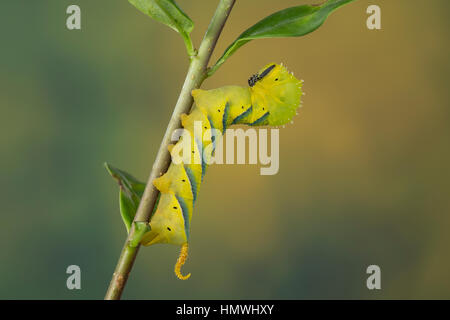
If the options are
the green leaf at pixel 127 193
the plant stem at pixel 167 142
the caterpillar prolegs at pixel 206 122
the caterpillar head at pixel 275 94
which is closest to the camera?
the plant stem at pixel 167 142

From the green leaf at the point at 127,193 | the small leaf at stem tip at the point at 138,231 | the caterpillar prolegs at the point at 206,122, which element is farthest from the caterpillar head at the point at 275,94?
the small leaf at stem tip at the point at 138,231

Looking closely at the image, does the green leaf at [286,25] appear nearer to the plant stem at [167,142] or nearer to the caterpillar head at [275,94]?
the plant stem at [167,142]

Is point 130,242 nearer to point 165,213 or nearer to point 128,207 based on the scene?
point 128,207

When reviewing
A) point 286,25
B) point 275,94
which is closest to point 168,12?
point 286,25

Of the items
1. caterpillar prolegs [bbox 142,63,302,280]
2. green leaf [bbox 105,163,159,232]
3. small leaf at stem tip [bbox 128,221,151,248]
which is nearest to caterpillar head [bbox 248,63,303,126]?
caterpillar prolegs [bbox 142,63,302,280]

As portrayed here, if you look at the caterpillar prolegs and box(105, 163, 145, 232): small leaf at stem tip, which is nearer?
Result: box(105, 163, 145, 232): small leaf at stem tip

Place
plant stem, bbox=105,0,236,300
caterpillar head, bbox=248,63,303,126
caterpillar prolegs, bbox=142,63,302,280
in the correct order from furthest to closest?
caterpillar head, bbox=248,63,303,126 → caterpillar prolegs, bbox=142,63,302,280 → plant stem, bbox=105,0,236,300

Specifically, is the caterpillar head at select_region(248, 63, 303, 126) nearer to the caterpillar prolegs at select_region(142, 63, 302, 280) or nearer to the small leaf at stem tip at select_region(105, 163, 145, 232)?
the caterpillar prolegs at select_region(142, 63, 302, 280)

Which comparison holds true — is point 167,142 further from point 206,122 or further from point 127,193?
point 206,122
